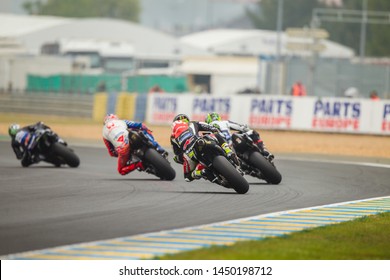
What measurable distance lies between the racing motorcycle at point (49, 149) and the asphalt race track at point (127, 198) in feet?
Result: 0.69

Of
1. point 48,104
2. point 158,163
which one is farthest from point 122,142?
point 48,104

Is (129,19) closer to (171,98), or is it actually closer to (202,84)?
(202,84)

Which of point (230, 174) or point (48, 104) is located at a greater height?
point (230, 174)

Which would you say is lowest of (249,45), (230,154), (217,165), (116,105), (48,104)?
(48,104)

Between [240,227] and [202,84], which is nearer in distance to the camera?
[240,227]

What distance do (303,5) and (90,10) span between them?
32.2 meters

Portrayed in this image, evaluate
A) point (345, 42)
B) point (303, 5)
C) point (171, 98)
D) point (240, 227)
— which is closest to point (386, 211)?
point (240, 227)

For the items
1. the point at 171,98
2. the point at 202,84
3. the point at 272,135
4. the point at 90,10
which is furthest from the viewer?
the point at 90,10

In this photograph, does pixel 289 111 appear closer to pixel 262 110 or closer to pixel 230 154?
pixel 262 110

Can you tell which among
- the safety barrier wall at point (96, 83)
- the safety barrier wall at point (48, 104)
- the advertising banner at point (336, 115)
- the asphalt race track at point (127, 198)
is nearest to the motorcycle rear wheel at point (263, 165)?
the asphalt race track at point (127, 198)

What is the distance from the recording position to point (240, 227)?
1267cm

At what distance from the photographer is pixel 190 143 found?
16859mm

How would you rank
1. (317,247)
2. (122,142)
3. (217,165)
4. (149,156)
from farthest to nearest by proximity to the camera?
(122,142) → (149,156) → (217,165) → (317,247)

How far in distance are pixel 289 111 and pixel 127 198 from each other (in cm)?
2040
